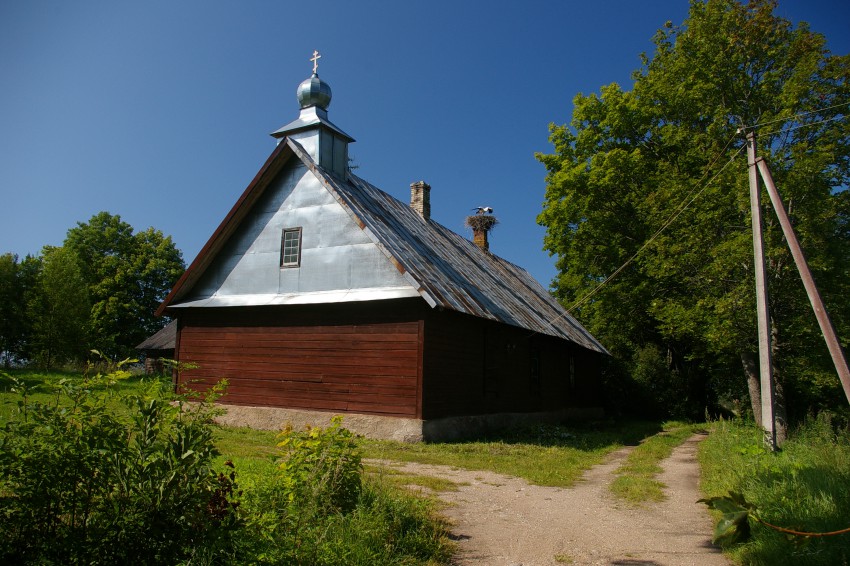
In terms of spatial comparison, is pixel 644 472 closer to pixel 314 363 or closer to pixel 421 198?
pixel 314 363

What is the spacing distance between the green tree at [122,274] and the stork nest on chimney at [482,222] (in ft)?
91.6

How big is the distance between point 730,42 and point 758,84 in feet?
5.64

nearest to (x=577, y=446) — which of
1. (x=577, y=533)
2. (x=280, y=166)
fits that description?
(x=577, y=533)

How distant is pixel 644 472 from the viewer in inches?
427

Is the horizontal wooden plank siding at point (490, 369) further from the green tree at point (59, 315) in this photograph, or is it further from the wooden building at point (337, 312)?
the green tree at point (59, 315)

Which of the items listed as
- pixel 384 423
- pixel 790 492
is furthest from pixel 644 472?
pixel 384 423

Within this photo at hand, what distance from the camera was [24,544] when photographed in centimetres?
370

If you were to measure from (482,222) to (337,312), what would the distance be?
52.9 ft

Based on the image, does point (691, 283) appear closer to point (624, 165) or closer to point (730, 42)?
point (624, 165)

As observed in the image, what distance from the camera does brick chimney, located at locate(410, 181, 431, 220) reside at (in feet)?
73.7

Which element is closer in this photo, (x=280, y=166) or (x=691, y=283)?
(x=280, y=166)

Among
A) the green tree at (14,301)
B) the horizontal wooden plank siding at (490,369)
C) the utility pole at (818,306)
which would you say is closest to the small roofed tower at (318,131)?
the horizontal wooden plank siding at (490,369)

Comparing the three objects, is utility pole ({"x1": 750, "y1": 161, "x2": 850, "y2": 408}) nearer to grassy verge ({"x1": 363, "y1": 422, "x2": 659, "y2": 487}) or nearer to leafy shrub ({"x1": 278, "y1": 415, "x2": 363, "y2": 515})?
grassy verge ({"x1": 363, "y1": 422, "x2": 659, "y2": 487})

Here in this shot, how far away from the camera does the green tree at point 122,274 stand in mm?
44344
